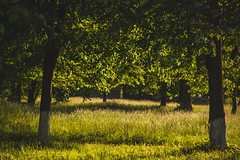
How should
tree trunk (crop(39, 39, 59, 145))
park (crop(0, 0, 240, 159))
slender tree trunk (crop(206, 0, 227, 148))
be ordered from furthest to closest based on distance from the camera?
1. tree trunk (crop(39, 39, 59, 145))
2. slender tree trunk (crop(206, 0, 227, 148))
3. park (crop(0, 0, 240, 159))

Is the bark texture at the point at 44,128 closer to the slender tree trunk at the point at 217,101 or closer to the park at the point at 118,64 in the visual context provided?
the park at the point at 118,64

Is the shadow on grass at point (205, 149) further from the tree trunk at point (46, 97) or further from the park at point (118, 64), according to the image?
the tree trunk at point (46, 97)

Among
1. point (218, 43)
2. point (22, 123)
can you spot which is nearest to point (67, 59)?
point (22, 123)

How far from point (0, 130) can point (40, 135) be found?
2.97 meters

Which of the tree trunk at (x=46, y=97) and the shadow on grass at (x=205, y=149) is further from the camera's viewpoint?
the tree trunk at (x=46, y=97)

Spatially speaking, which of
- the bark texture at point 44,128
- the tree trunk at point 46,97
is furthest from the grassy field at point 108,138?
the tree trunk at point 46,97

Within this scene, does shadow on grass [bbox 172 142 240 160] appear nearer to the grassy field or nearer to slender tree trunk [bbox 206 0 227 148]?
the grassy field

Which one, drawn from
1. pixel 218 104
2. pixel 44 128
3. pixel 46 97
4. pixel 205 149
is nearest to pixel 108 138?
pixel 44 128

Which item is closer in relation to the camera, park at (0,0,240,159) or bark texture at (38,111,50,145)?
park at (0,0,240,159)

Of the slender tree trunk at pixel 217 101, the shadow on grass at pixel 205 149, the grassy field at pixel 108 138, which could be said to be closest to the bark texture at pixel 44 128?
the grassy field at pixel 108 138

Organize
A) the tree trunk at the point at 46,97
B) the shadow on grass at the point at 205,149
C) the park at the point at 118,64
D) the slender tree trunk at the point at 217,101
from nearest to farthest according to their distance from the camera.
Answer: the park at the point at 118,64, the shadow on grass at the point at 205,149, the slender tree trunk at the point at 217,101, the tree trunk at the point at 46,97

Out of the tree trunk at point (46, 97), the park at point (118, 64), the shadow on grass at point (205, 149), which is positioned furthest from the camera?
the tree trunk at point (46, 97)

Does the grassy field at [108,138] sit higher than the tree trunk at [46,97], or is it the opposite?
the tree trunk at [46,97]

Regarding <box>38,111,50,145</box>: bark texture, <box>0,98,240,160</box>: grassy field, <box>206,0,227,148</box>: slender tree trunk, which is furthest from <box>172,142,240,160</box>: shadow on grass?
<box>38,111,50,145</box>: bark texture
